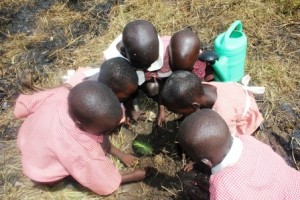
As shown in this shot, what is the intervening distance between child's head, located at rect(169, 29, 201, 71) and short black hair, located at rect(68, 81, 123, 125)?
2.19 ft

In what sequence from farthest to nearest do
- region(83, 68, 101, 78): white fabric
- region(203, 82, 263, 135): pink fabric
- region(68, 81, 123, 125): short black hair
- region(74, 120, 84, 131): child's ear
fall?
region(83, 68, 101, 78): white fabric < region(203, 82, 263, 135): pink fabric < region(74, 120, 84, 131): child's ear < region(68, 81, 123, 125): short black hair

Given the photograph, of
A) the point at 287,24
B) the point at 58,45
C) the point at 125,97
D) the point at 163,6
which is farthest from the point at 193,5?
the point at 125,97

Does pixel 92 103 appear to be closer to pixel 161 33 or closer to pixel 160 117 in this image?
pixel 160 117

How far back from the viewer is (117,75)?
2.46 metres

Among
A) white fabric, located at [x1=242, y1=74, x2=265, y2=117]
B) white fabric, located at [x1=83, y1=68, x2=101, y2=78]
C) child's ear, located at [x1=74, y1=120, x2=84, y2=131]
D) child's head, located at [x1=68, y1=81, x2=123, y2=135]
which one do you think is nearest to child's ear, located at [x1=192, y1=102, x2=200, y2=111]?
white fabric, located at [x1=242, y1=74, x2=265, y2=117]

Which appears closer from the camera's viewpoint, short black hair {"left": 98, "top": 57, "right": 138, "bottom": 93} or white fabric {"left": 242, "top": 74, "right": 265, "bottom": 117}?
short black hair {"left": 98, "top": 57, "right": 138, "bottom": 93}

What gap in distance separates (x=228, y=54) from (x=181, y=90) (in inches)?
32.5

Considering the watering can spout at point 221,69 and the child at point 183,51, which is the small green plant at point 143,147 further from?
the watering can spout at point 221,69

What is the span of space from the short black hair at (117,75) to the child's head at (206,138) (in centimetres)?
64

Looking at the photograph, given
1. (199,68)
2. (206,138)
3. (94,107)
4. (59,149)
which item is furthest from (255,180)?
(199,68)

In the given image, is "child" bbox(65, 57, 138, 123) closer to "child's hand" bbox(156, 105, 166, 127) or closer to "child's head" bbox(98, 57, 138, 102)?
"child's head" bbox(98, 57, 138, 102)

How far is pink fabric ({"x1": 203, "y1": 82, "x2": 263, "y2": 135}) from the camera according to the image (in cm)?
251

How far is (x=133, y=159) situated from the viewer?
2.80 meters

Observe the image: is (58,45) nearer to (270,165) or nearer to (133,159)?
(133,159)
